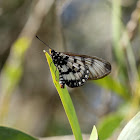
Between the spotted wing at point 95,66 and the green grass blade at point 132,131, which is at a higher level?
the spotted wing at point 95,66

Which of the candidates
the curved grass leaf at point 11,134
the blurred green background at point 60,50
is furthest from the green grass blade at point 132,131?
the blurred green background at point 60,50

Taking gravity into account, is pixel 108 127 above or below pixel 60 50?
below

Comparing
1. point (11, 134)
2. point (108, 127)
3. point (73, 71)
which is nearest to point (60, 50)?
point (73, 71)

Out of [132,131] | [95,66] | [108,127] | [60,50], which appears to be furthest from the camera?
[60,50]

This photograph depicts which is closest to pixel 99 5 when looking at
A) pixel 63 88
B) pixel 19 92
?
pixel 19 92

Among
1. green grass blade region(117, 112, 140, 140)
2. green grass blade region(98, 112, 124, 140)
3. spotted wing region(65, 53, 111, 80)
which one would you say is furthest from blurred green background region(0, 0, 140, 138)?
green grass blade region(117, 112, 140, 140)

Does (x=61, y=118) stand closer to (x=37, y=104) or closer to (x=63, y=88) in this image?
(x=37, y=104)

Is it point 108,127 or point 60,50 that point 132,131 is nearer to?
point 108,127

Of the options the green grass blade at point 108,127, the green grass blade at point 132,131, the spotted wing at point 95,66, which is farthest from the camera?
the spotted wing at point 95,66

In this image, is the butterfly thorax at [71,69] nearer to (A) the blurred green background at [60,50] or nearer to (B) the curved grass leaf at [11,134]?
(A) the blurred green background at [60,50]
